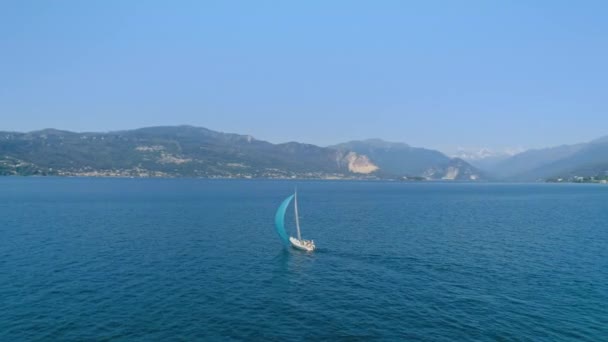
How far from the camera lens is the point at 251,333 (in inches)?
1858

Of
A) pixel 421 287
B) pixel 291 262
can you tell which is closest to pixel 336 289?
pixel 421 287

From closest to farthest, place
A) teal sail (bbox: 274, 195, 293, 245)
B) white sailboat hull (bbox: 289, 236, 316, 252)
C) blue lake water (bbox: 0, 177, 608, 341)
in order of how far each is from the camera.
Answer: blue lake water (bbox: 0, 177, 608, 341)
white sailboat hull (bbox: 289, 236, 316, 252)
teal sail (bbox: 274, 195, 293, 245)

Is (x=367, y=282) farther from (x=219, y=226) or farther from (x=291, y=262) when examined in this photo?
(x=219, y=226)

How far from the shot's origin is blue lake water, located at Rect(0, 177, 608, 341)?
48.6m

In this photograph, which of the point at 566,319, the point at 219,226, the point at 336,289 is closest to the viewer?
the point at 566,319

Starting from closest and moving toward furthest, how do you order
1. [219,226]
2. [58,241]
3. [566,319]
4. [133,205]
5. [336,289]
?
[566,319] → [336,289] → [58,241] → [219,226] → [133,205]

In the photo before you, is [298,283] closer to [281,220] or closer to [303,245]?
Answer: [303,245]

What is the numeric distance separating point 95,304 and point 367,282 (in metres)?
39.2

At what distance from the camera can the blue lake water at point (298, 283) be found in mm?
48594

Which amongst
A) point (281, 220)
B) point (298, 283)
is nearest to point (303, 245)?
point (281, 220)

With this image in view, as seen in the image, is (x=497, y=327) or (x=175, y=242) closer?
(x=497, y=327)

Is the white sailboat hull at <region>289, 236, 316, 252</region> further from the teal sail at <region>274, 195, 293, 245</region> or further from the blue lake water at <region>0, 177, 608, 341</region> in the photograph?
the blue lake water at <region>0, 177, 608, 341</region>

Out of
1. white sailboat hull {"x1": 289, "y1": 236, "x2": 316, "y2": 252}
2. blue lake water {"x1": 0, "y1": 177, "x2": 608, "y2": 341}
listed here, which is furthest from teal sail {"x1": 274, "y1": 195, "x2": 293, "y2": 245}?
blue lake water {"x1": 0, "y1": 177, "x2": 608, "y2": 341}

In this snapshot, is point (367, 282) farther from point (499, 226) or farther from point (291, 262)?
point (499, 226)
